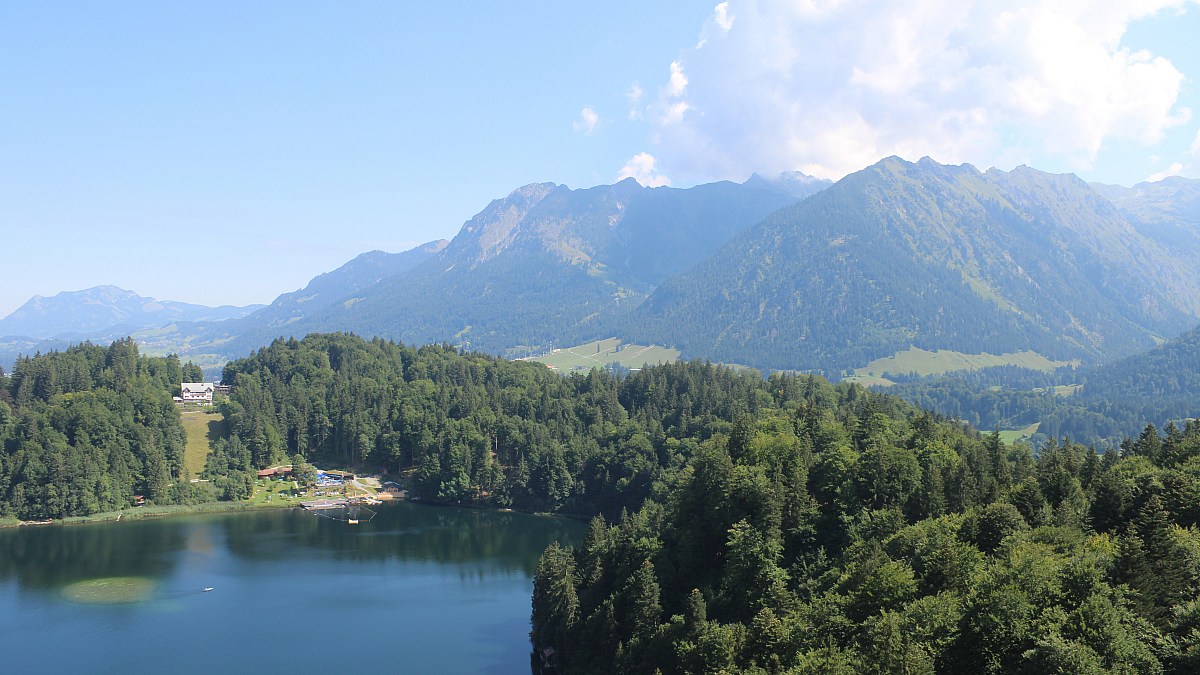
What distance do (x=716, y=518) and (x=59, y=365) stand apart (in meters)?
109

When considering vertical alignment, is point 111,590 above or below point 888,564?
below

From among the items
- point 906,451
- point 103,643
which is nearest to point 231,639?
point 103,643

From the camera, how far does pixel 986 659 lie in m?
29.6

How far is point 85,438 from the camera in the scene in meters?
111

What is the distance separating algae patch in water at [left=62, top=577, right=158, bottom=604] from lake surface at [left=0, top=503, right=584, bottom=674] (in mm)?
158

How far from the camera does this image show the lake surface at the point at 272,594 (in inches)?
2345

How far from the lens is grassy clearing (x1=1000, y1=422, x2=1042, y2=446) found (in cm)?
Result: 17150

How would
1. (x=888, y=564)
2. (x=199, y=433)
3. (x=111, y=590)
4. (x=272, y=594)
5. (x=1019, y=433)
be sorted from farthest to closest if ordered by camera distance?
(x=1019, y=433)
(x=199, y=433)
(x=272, y=594)
(x=111, y=590)
(x=888, y=564)

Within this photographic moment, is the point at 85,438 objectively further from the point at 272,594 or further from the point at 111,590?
the point at 272,594

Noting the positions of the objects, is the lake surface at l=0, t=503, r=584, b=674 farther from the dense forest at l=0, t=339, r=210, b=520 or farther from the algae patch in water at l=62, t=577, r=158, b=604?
the dense forest at l=0, t=339, r=210, b=520

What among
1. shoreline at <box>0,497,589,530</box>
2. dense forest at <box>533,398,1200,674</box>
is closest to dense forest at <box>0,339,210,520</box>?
shoreline at <box>0,497,589,530</box>

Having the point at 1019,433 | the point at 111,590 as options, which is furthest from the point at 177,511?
the point at 1019,433

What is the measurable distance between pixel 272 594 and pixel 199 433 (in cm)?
5976

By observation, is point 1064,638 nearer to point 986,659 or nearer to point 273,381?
point 986,659
